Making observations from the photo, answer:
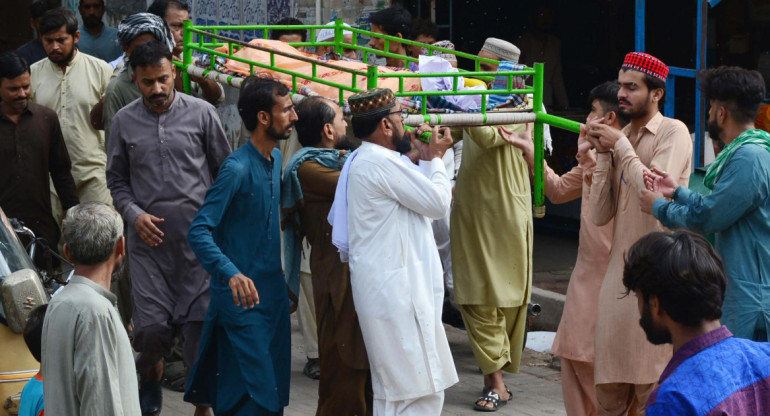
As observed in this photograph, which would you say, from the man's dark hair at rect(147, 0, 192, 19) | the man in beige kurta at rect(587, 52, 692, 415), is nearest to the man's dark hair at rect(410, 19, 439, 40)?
the man's dark hair at rect(147, 0, 192, 19)

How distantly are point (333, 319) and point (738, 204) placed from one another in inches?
79.0

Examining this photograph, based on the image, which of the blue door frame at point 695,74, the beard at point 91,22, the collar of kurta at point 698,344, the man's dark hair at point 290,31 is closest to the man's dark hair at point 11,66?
the man's dark hair at point 290,31

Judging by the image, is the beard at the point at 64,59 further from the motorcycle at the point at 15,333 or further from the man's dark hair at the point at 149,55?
the motorcycle at the point at 15,333

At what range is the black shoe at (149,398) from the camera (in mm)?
5840

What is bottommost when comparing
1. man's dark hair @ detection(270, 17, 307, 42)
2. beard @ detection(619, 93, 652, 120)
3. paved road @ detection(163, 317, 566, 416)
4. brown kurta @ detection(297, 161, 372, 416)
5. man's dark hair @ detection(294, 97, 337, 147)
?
paved road @ detection(163, 317, 566, 416)

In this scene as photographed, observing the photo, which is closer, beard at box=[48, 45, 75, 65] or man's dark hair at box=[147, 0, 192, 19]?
beard at box=[48, 45, 75, 65]

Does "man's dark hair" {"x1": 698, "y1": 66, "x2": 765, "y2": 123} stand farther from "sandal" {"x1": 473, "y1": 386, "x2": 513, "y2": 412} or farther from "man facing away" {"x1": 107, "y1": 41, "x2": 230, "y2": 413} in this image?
"man facing away" {"x1": 107, "y1": 41, "x2": 230, "y2": 413}

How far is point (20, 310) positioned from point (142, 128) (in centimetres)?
153

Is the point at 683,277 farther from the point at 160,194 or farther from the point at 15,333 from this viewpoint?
the point at 160,194

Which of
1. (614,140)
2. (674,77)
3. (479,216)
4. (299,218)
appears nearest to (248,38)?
(674,77)

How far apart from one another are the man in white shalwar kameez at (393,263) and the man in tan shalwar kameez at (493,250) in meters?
1.58

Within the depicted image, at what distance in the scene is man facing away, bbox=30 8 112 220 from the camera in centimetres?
737

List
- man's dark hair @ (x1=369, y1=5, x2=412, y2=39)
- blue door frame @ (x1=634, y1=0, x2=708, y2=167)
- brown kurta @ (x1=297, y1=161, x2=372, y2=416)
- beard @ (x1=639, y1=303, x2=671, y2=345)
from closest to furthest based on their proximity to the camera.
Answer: beard @ (x1=639, y1=303, x2=671, y2=345)
brown kurta @ (x1=297, y1=161, x2=372, y2=416)
blue door frame @ (x1=634, y1=0, x2=708, y2=167)
man's dark hair @ (x1=369, y1=5, x2=412, y2=39)

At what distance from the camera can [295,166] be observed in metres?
5.38
